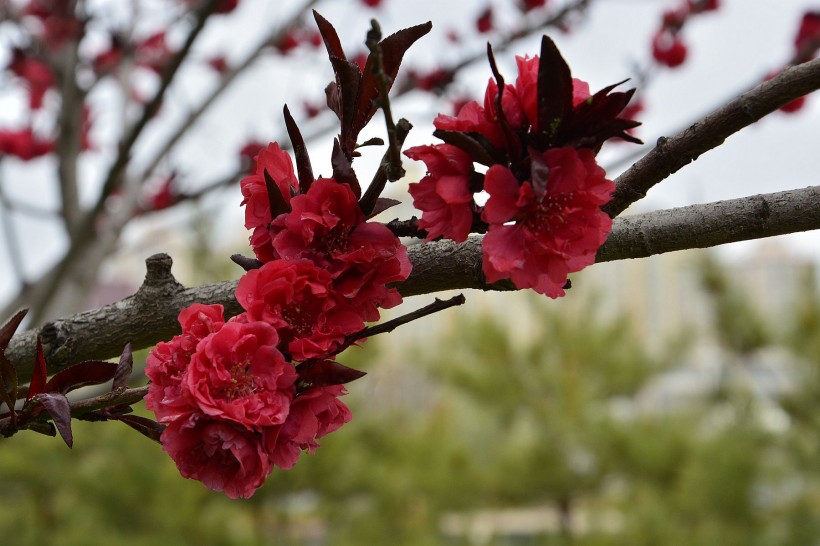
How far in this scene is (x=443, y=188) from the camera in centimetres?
47

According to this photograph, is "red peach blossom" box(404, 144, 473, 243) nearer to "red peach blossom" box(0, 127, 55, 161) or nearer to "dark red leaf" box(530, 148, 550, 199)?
"dark red leaf" box(530, 148, 550, 199)

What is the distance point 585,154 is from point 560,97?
38 mm

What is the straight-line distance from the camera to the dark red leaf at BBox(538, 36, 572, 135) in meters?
0.45

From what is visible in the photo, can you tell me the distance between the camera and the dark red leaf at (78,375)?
52cm

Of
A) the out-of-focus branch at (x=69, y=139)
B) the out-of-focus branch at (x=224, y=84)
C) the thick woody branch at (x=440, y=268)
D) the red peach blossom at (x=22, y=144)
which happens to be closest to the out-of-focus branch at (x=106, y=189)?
the out-of-focus branch at (x=69, y=139)

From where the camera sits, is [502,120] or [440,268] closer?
[502,120]

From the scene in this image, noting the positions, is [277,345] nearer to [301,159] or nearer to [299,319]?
[299,319]

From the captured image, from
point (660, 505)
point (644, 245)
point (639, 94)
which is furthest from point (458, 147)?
point (660, 505)

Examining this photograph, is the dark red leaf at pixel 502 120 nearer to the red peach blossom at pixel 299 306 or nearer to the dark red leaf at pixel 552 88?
the dark red leaf at pixel 552 88

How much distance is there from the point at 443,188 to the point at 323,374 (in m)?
0.14

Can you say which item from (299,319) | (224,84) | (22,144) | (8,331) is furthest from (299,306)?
(22,144)

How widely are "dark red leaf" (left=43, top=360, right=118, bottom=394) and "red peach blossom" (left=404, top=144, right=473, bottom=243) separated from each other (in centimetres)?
24

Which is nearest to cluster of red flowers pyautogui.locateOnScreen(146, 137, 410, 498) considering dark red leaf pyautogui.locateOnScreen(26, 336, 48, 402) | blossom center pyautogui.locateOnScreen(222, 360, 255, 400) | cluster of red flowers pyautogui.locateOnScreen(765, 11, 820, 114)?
blossom center pyautogui.locateOnScreen(222, 360, 255, 400)

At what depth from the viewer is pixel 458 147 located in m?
0.47
